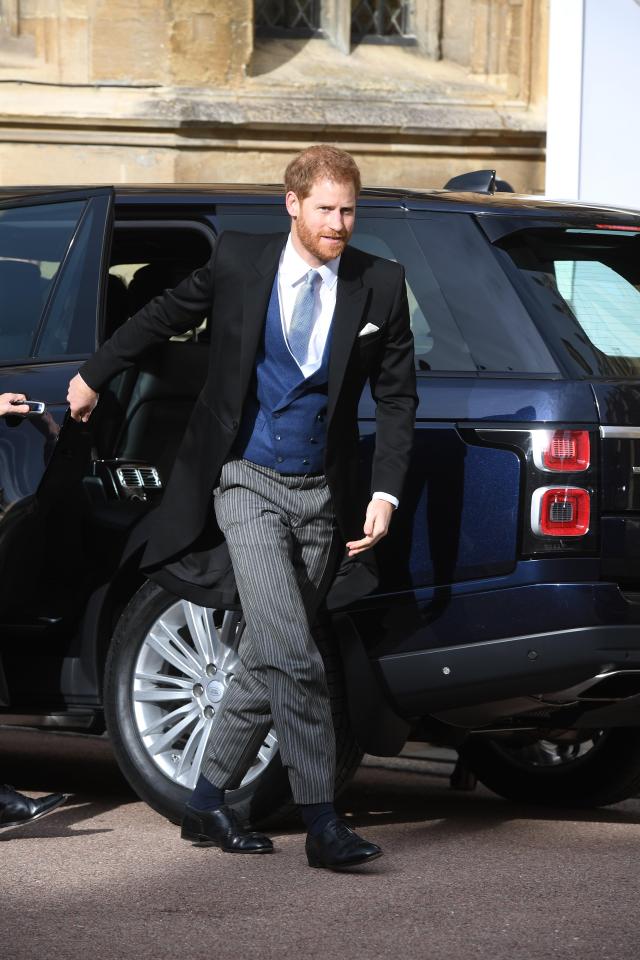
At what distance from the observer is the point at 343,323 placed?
4887mm

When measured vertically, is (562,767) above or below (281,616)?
below

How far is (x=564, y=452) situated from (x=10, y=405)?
1600 millimetres

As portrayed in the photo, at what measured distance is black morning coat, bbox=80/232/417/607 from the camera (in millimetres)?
4879

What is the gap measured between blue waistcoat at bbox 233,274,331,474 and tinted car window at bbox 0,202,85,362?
3.33 ft

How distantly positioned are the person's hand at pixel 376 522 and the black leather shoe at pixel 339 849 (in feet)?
2.44

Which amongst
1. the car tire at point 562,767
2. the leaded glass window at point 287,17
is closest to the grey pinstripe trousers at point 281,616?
the car tire at point 562,767

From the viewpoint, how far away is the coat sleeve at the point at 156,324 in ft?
16.4

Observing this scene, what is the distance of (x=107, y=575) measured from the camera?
5.50 m

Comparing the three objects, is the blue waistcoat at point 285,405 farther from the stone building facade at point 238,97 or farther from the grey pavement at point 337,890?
the stone building facade at point 238,97

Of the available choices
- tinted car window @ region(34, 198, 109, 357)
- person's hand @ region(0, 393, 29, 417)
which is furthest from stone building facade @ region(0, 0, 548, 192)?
person's hand @ region(0, 393, 29, 417)

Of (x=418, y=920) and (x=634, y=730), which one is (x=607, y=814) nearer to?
(x=634, y=730)

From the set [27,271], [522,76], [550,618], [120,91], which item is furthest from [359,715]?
[522,76]

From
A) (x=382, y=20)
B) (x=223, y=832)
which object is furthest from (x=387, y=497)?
(x=382, y=20)

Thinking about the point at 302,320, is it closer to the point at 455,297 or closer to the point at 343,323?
the point at 343,323
